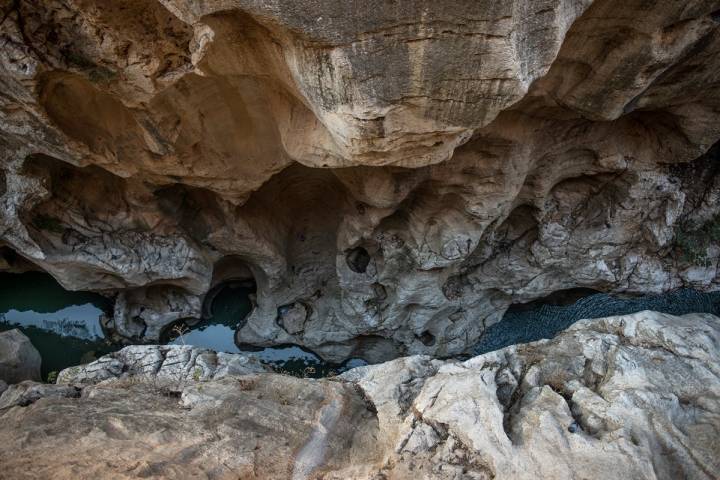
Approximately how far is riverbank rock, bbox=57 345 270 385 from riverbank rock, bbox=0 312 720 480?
70 cm

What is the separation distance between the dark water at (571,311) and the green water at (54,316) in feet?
19.9

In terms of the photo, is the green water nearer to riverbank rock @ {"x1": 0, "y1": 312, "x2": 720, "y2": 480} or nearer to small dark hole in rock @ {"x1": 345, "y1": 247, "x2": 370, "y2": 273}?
riverbank rock @ {"x1": 0, "y1": 312, "x2": 720, "y2": 480}

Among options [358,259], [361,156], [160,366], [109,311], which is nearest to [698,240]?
[358,259]

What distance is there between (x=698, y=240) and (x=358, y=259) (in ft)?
15.7

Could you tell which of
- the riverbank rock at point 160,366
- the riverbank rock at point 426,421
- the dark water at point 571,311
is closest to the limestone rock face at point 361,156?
the dark water at point 571,311

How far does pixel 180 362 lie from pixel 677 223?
6.65 meters

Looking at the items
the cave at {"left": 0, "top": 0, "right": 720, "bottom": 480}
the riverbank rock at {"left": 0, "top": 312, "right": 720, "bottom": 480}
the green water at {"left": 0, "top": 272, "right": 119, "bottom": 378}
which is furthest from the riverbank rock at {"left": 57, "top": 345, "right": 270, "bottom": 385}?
the green water at {"left": 0, "top": 272, "right": 119, "bottom": 378}

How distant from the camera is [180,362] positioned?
492 cm

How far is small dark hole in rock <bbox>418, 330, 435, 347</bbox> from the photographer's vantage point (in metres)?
7.35

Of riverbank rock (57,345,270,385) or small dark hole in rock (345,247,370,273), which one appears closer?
riverbank rock (57,345,270,385)

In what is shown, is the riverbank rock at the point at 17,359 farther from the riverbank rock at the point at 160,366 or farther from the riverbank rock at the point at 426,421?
the riverbank rock at the point at 426,421

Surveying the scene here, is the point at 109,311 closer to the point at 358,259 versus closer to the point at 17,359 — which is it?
the point at 17,359

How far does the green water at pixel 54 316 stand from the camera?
6.81 m

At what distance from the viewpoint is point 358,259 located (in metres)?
7.01
